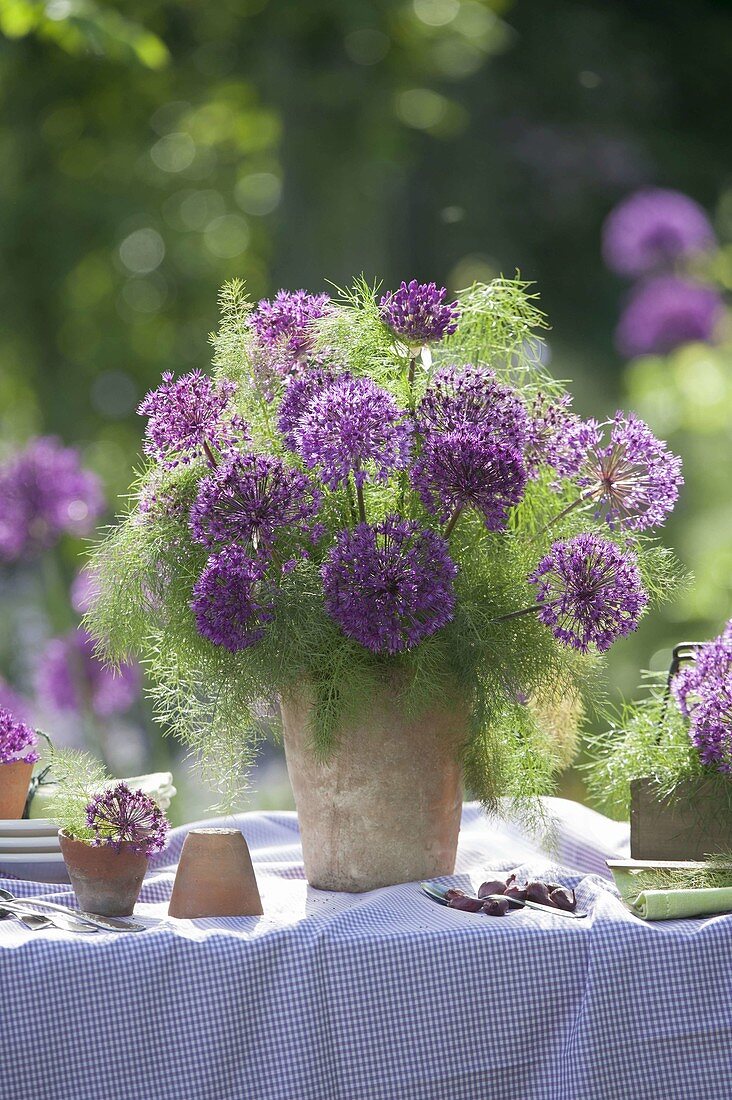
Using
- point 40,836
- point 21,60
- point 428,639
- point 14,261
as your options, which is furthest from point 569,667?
point 14,261

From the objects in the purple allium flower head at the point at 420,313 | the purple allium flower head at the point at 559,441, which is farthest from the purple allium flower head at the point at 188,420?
the purple allium flower head at the point at 559,441

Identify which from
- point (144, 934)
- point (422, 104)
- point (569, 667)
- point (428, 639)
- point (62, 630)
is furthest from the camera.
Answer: point (422, 104)

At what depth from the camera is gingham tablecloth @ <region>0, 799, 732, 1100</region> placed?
115 centimetres

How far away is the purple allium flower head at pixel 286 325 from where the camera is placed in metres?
1.44

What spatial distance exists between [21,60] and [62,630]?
3246mm

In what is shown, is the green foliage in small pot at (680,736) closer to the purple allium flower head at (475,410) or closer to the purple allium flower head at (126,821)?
the purple allium flower head at (475,410)

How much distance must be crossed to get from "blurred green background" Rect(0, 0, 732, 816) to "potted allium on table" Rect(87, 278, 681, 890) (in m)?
3.42

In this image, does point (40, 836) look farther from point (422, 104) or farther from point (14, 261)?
point (14, 261)

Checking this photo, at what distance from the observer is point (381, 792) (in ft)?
4.61

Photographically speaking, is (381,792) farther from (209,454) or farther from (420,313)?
(420,313)

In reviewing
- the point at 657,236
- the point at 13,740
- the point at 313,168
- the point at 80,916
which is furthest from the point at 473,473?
the point at 313,168

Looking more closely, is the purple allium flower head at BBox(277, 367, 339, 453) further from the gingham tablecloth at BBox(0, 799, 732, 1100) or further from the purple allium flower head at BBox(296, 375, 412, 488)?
the gingham tablecloth at BBox(0, 799, 732, 1100)

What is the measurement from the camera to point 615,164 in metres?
6.45

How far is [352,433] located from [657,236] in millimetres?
3882
